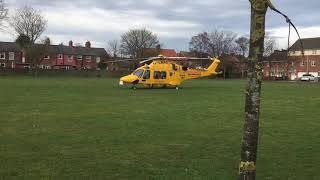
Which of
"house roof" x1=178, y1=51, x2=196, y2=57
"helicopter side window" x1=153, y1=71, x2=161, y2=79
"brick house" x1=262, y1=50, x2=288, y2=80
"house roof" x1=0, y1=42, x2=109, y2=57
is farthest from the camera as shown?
"house roof" x1=178, y1=51, x2=196, y2=57

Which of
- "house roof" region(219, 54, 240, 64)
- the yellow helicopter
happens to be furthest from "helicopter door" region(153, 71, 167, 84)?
"house roof" region(219, 54, 240, 64)

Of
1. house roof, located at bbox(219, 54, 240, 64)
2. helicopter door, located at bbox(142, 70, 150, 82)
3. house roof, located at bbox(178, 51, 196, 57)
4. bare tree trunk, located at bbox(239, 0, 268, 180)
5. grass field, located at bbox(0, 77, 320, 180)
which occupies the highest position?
house roof, located at bbox(178, 51, 196, 57)

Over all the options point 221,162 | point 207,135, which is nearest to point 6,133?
point 207,135

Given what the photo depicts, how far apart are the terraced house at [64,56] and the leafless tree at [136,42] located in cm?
778

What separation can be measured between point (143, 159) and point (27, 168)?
2506mm

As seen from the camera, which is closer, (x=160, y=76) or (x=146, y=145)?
(x=146, y=145)

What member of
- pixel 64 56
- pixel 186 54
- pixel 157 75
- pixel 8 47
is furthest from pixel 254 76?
pixel 186 54

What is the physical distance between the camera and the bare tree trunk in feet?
18.1

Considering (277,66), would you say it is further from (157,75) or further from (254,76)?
(254,76)

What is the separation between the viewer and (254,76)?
566 cm

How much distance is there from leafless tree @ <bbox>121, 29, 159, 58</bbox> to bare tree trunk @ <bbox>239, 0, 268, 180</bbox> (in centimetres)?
12025

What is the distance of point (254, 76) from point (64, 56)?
5188 inches

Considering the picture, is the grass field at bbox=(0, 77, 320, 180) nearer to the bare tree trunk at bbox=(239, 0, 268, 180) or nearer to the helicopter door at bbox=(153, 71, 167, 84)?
the bare tree trunk at bbox=(239, 0, 268, 180)

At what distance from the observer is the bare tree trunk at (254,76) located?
5508mm
